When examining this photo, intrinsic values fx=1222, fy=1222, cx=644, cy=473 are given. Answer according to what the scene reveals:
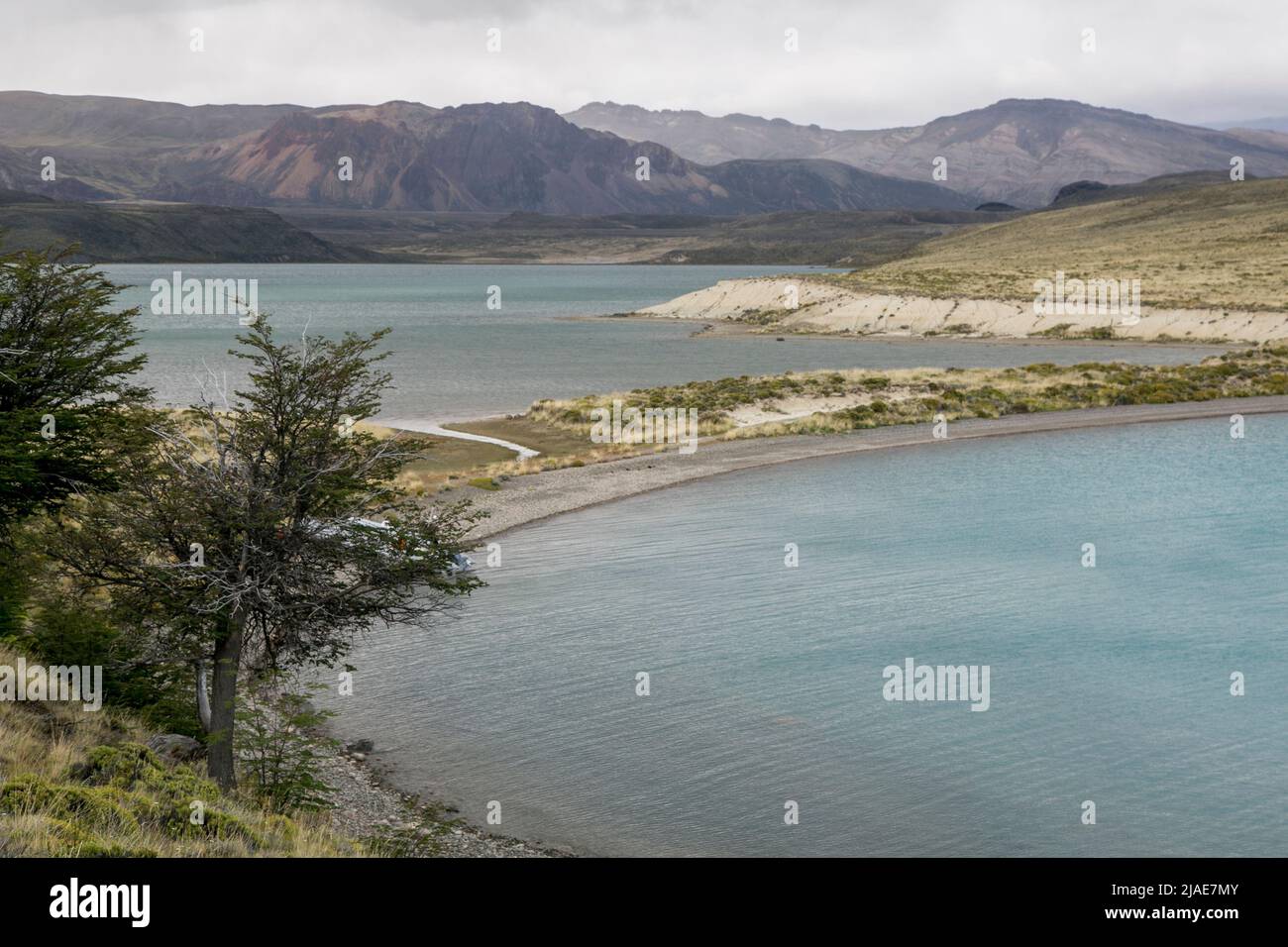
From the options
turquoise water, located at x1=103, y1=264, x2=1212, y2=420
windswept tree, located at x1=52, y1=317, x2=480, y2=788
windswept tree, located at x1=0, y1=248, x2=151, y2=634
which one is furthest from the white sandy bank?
windswept tree, located at x1=52, y1=317, x2=480, y2=788

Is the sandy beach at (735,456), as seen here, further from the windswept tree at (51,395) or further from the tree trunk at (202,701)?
the tree trunk at (202,701)

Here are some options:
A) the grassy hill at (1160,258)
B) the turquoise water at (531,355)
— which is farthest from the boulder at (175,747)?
the grassy hill at (1160,258)

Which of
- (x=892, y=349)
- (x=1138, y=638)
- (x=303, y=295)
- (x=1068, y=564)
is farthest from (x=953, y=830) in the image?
(x=303, y=295)

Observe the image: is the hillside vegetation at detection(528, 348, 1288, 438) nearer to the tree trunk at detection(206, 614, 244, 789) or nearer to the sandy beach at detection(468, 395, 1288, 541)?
the sandy beach at detection(468, 395, 1288, 541)

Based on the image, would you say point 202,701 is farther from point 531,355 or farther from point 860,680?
point 531,355

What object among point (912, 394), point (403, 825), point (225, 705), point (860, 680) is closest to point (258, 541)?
point (225, 705)

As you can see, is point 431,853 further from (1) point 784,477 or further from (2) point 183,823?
(1) point 784,477
